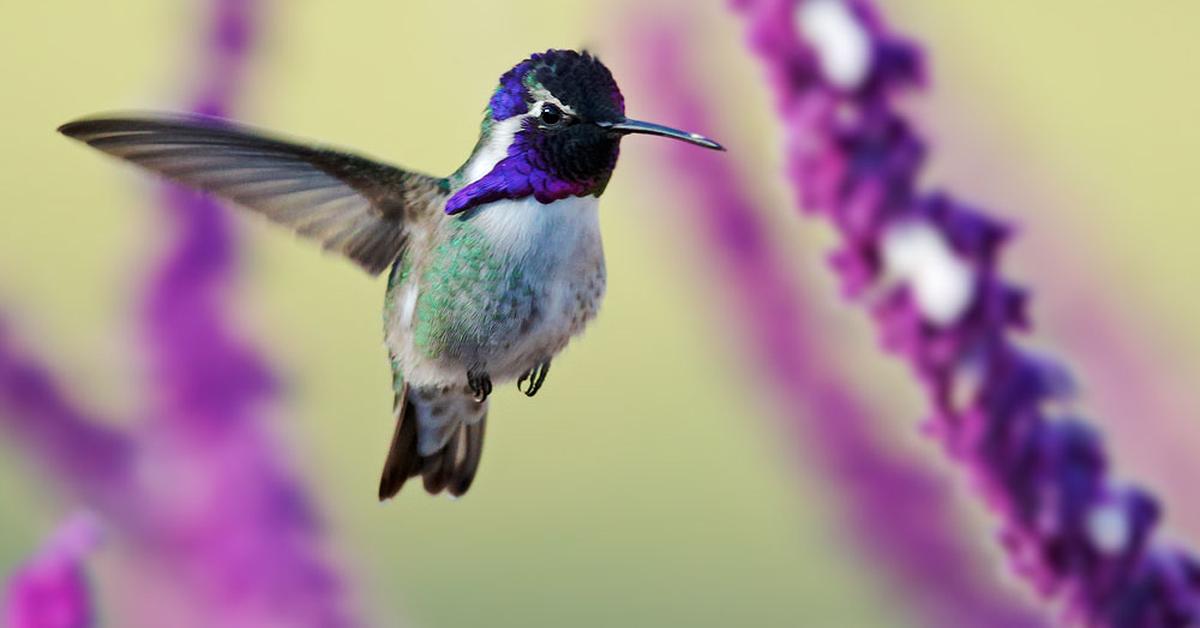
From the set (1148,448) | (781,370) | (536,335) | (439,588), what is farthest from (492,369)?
(439,588)

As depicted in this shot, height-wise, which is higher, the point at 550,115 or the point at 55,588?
the point at 550,115

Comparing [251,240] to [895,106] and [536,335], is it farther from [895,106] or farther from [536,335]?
[895,106]

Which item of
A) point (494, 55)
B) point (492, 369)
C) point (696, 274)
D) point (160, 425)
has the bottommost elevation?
point (160, 425)

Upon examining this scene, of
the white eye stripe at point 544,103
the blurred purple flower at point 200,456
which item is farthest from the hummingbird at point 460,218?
the blurred purple flower at point 200,456

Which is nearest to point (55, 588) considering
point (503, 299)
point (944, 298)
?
point (503, 299)

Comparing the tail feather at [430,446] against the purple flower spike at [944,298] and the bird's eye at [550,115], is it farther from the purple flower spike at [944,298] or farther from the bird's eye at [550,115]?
the purple flower spike at [944,298]

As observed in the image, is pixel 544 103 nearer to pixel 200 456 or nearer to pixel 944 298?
pixel 944 298
